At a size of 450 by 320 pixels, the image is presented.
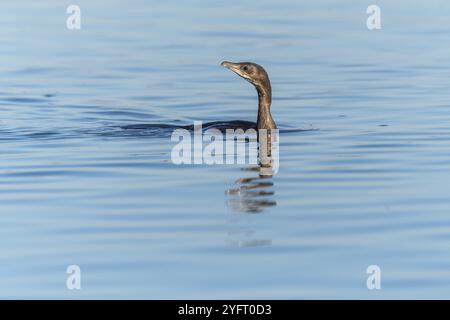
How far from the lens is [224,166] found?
47.3 feet

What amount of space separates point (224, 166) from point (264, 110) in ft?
9.21

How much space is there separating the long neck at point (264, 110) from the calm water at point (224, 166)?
0.36 metres

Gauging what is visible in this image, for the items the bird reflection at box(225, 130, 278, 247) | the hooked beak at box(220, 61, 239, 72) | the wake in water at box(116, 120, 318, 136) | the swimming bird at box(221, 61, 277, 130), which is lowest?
the bird reflection at box(225, 130, 278, 247)

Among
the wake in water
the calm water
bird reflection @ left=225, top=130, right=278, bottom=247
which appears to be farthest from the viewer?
the wake in water

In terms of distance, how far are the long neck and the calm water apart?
1.19 feet

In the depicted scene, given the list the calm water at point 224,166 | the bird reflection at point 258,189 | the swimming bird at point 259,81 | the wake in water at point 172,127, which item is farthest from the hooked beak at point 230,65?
the bird reflection at point 258,189

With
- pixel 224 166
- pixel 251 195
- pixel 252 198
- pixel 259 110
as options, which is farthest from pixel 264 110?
A: pixel 252 198

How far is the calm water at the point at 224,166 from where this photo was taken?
991 centimetres

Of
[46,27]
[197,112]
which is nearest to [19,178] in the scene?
[197,112]

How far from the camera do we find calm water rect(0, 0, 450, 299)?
9.91 metres

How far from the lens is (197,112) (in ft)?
62.5

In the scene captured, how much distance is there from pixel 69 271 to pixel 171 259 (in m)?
0.77

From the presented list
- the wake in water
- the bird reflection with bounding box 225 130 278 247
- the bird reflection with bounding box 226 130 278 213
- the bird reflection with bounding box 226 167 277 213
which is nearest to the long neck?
the wake in water

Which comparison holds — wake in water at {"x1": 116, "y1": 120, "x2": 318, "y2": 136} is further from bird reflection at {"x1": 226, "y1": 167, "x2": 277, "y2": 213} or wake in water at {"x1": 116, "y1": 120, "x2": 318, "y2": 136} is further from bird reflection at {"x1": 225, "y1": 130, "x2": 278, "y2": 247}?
bird reflection at {"x1": 226, "y1": 167, "x2": 277, "y2": 213}
